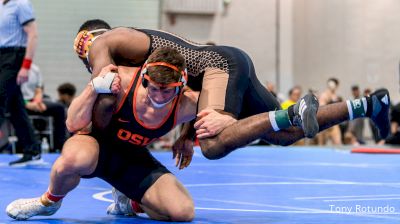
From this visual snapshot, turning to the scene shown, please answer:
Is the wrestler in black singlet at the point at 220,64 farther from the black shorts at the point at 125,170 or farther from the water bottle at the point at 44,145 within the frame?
the water bottle at the point at 44,145

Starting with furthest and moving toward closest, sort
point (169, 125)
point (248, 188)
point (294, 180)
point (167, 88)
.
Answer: point (294, 180) < point (248, 188) < point (169, 125) < point (167, 88)

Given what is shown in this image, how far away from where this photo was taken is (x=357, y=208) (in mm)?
4152

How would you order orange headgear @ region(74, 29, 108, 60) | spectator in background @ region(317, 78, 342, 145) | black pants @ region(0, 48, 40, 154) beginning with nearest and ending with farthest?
orange headgear @ region(74, 29, 108, 60) → black pants @ region(0, 48, 40, 154) → spectator in background @ region(317, 78, 342, 145)

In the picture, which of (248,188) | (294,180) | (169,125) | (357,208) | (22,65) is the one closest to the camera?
(169,125)

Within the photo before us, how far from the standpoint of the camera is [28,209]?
3736 millimetres

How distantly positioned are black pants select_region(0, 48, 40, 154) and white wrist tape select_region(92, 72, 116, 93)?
3380 mm

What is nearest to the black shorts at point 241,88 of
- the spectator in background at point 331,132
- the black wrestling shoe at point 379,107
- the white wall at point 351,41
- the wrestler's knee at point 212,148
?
the wrestler's knee at point 212,148

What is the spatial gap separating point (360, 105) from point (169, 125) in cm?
91

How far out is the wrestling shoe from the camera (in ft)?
11.0

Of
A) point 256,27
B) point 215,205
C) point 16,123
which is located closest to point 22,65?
point 16,123

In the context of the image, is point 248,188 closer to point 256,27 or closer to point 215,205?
point 215,205

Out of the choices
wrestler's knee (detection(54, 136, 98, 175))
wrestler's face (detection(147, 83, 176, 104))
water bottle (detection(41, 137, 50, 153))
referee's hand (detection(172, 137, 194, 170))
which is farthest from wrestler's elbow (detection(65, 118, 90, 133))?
water bottle (detection(41, 137, 50, 153))

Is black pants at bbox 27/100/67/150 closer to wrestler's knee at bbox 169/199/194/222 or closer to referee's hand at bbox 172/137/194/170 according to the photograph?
referee's hand at bbox 172/137/194/170

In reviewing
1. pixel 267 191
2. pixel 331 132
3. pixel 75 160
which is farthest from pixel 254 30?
pixel 75 160
